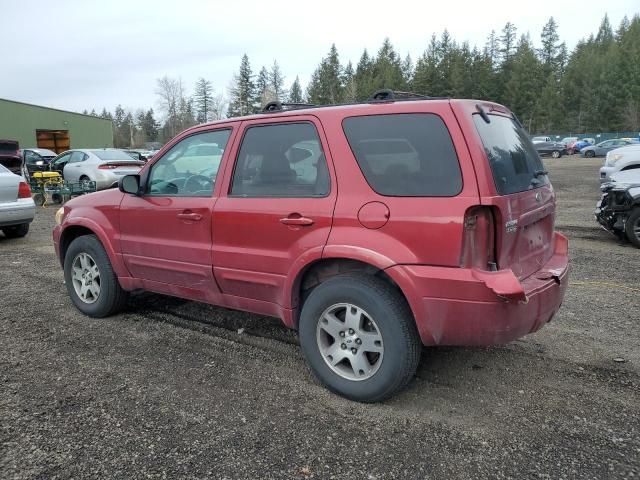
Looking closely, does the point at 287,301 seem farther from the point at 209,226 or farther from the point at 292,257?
the point at 209,226

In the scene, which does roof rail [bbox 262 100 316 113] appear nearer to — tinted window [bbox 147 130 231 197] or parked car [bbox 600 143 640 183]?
tinted window [bbox 147 130 231 197]

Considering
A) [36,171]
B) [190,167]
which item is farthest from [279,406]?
[36,171]

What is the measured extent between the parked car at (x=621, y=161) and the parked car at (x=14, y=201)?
35.5ft

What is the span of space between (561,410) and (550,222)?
1.30 meters

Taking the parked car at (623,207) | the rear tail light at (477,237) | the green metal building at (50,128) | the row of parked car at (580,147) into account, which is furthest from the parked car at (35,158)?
the row of parked car at (580,147)

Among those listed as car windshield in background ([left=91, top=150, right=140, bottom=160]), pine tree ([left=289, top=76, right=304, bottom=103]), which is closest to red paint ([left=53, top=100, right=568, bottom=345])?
car windshield in background ([left=91, top=150, right=140, bottom=160])

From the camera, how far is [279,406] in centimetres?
329

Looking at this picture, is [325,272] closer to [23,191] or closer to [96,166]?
[23,191]

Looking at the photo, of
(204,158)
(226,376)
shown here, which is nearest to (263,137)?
(204,158)

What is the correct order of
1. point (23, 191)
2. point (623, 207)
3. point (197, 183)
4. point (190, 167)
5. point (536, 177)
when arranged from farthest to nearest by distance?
point (23, 191)
point (623, 207)
point (190, 167)
point (197, 183)
point (536, 177)

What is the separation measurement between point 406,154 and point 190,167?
76.4 inches

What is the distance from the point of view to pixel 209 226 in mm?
3885

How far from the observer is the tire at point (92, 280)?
4.83 meters

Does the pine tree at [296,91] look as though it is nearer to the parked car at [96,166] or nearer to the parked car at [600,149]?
the parked car at [600,149]
